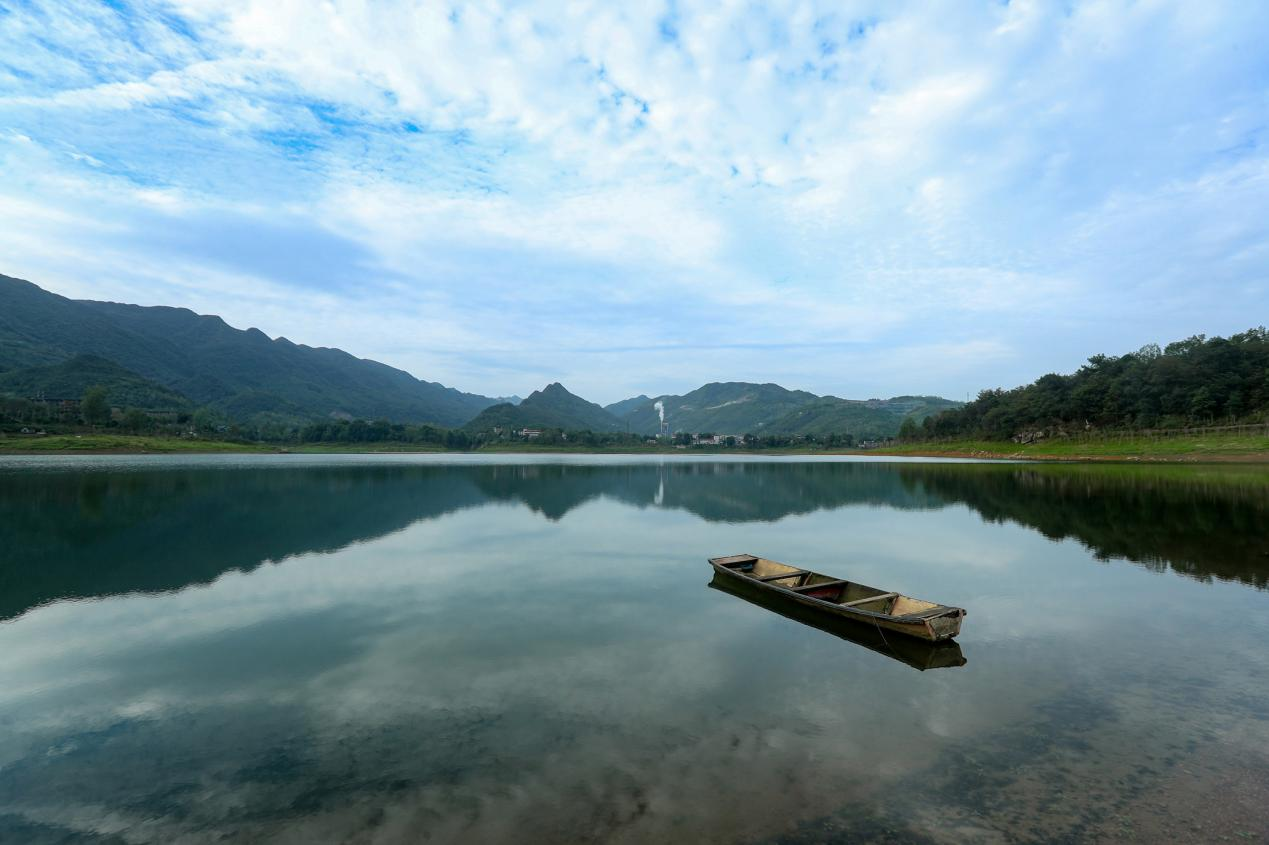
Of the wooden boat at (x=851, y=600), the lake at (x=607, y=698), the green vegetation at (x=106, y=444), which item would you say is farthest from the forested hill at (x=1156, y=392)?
the green vegetation at (x=106, y=444)

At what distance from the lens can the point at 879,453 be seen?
17525 cm

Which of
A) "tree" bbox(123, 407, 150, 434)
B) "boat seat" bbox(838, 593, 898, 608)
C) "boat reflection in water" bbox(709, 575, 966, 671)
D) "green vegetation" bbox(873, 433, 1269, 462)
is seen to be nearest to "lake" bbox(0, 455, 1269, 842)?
"boat reflection in water" bbox(709, 575, 966, 671)

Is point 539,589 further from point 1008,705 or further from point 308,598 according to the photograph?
point 1008,705

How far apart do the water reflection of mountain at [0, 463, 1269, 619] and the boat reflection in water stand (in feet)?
48.8

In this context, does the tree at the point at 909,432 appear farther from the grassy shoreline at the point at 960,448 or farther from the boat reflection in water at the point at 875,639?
the boat reflection in water at the point at 875,639

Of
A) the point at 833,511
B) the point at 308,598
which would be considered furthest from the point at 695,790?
the point at 833,511

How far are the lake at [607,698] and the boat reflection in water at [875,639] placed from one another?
0.19m

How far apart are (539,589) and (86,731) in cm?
1172

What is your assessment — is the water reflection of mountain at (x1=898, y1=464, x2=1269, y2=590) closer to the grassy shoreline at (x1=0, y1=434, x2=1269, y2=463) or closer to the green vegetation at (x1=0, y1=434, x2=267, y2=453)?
the grassy shoreline at (x1=0, y1=434, x2=1269, y2=463)

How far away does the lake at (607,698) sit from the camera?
7445 millimetres

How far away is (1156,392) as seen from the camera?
9544 centimetres

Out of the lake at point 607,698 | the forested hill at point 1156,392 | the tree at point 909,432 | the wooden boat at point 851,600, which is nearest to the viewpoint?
the lake at point 607,698

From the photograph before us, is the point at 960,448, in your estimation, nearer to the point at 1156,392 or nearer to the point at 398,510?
the point at 1156,392

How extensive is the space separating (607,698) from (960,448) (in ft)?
488
